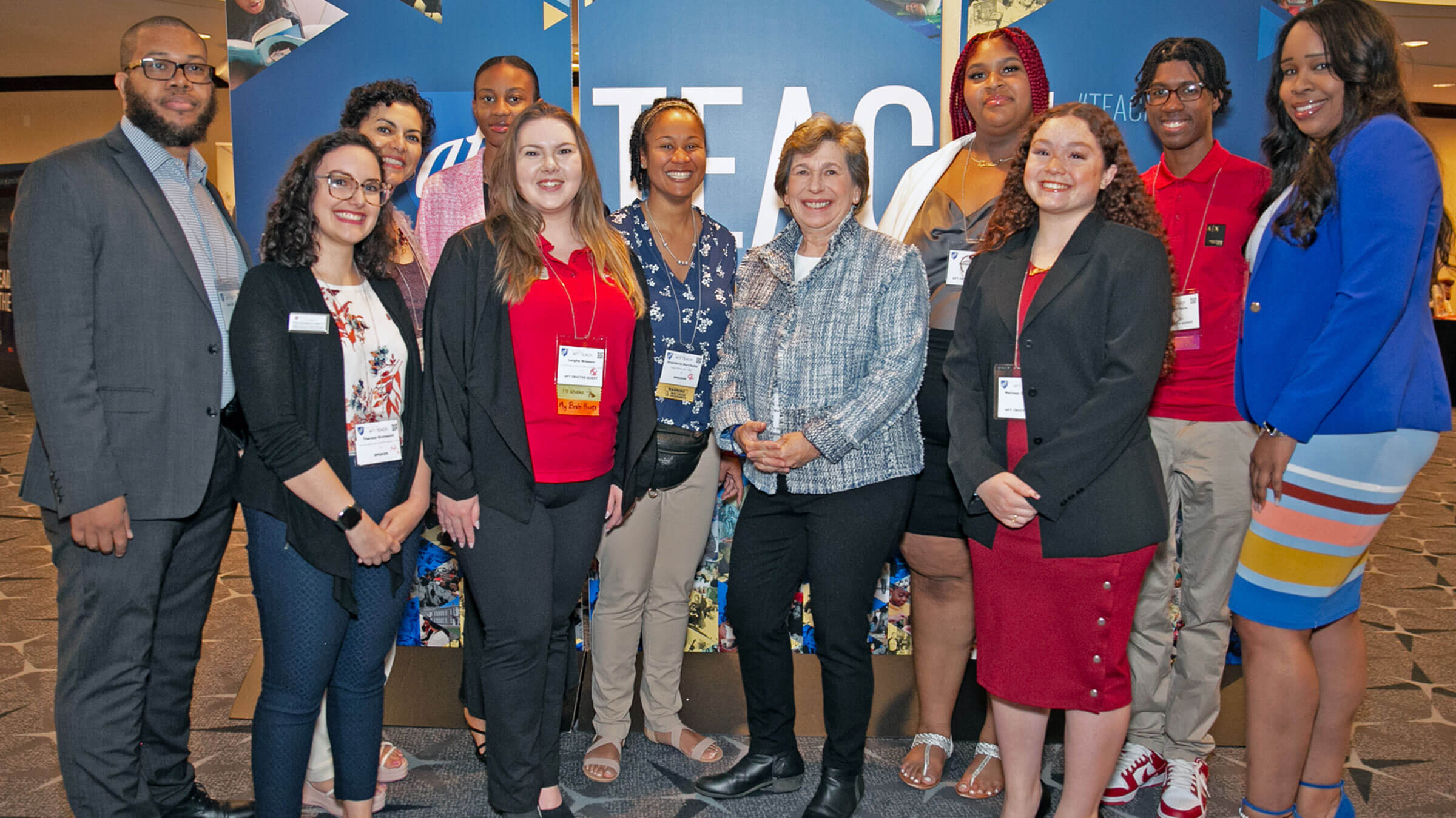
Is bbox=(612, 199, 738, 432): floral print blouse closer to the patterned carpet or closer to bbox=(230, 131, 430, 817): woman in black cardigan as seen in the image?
bbox=(230, 131, 430, 817): woman in black cardigan

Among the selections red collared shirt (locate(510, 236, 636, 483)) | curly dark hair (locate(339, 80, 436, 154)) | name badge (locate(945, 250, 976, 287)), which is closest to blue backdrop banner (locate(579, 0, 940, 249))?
curly dark hair (locate(339, 80, 436, 154))

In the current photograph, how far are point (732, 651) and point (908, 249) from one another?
6.54 ft

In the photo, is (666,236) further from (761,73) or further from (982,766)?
(982,766)

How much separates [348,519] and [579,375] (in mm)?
628

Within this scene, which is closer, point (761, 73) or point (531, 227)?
point (531, 227)

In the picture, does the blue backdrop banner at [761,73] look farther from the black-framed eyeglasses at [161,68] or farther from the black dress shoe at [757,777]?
the black dress shoe at [757,777]

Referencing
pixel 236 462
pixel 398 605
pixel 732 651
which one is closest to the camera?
pixel 398 605

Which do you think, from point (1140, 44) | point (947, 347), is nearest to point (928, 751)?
point (947, 347)

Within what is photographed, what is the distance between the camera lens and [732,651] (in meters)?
3.75

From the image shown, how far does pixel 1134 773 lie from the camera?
2.77 m

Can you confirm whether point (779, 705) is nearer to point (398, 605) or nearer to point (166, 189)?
point (398, 605)

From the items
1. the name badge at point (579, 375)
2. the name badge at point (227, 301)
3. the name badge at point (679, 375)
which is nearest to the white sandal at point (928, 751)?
the name badge at point (679, 375)

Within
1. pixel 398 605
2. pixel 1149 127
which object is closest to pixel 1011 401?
pixel 398 605

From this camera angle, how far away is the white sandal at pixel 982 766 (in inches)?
107
